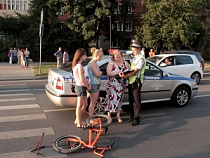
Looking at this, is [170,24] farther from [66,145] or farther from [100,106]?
[66,145]

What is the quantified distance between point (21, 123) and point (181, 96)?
4.50 m

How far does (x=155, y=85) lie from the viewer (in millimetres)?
6852

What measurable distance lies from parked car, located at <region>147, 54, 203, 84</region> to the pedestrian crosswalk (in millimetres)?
6706

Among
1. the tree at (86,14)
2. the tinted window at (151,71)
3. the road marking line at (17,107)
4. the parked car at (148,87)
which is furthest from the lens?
the tree at (86,14)

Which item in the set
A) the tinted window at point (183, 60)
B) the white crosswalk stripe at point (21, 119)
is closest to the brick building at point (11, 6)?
the tinted window at point (183, 60)

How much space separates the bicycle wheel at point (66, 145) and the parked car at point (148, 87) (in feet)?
5.42

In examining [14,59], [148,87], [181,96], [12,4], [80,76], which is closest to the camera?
[80,76]

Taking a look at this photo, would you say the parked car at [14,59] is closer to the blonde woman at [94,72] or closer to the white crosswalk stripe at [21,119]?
the white crosswalk stripe at [21,119]

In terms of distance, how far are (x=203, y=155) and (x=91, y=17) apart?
1145 inches

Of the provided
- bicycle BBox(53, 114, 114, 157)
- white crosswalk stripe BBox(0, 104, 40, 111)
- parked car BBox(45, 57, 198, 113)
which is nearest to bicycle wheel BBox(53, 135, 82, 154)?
bicycle BBox(53, 114, 114, 157)

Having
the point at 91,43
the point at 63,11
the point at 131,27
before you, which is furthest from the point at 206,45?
the point at 63,11

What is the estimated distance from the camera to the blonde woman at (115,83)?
555 centimetres

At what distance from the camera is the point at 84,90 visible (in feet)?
16.8

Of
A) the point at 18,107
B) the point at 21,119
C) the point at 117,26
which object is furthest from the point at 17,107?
the point at 117,26
